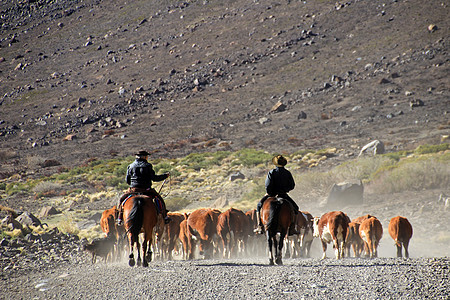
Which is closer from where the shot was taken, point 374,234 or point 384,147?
point 374,234

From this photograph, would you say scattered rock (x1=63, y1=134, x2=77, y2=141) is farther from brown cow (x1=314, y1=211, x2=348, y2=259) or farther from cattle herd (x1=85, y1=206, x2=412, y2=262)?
brown cow (x1=314, y1=211, x2=348, y2=259)

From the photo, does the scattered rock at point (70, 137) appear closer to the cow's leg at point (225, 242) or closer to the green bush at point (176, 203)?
the green bush at point (176, 203)

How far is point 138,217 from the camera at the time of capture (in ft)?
35.7

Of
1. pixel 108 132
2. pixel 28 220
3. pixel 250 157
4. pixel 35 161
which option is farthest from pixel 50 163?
pixel 28 220

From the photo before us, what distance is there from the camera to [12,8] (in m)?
124

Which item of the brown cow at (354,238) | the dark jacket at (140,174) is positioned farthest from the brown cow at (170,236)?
the brown cow at (354,238)

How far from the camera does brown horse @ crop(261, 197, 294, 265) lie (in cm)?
1113

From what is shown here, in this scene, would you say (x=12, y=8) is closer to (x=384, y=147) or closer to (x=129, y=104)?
(x=129, y=104)

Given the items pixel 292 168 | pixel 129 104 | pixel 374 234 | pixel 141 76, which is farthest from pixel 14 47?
pixel 374 234

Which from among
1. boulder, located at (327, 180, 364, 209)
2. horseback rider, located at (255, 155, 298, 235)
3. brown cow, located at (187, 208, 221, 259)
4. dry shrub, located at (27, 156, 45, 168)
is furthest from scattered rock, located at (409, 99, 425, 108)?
horseback rider, located at (255, 155, 298, 235)

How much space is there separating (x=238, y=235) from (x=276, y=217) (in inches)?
181

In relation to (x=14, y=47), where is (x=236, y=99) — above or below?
below

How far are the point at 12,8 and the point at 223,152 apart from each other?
97.6 m

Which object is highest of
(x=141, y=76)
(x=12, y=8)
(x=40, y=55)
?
(x=12, y=8)
